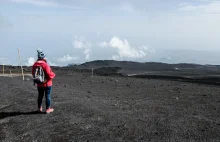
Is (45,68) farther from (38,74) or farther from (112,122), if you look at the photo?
(112,122)

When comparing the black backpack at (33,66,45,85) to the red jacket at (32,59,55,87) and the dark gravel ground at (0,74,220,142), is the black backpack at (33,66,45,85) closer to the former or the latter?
the red jacket at (32,59,55,87)

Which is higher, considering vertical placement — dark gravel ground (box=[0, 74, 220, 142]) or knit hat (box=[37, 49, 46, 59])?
knit hat (box=[37, 49, 46, 59])

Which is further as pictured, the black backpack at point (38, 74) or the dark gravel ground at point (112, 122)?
the black backpack at point (38, 74)

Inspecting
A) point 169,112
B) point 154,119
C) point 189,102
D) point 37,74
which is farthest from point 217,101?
point 37,74

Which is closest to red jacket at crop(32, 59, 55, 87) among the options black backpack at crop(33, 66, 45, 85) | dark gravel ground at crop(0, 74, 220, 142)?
black backpack at crop(33, 66, 45, 85)

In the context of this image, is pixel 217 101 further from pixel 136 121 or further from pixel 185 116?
pixel 136 121

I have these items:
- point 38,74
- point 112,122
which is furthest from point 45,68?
point 112,122

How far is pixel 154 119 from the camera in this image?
1017 centimetres

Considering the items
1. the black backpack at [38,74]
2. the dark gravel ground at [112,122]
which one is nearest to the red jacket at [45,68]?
the black backpack at [38,74]

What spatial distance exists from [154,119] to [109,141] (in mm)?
2294

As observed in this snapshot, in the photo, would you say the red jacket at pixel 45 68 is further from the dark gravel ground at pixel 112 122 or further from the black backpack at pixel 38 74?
the dark gravel ground at pixel 112 122

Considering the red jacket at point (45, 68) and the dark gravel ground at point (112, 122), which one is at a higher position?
the red jacket at point (45, 68)

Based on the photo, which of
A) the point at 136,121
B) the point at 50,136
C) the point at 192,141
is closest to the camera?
the point at 192,141

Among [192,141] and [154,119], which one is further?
[154,119]
